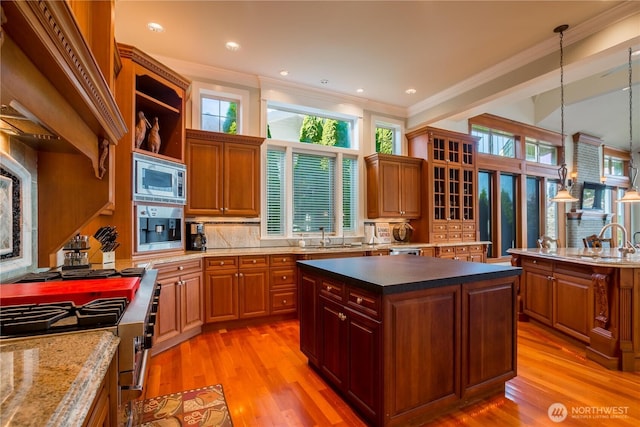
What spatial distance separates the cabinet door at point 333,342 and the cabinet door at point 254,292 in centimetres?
155

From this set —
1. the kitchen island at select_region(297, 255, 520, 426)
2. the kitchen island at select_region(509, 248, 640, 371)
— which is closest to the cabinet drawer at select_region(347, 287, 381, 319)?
the kitchen island at select_region(297, 255, 520, 426)

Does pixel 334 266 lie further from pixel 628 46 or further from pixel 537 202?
pixel 537 202

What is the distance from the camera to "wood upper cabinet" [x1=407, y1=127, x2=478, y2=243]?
17.2 ft

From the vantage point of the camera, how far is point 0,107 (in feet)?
3.09

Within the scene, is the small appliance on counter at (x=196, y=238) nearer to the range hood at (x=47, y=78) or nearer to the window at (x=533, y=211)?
the range hood at (x=47, y=78)

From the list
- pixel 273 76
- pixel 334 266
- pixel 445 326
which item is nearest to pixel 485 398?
pixel 445 326

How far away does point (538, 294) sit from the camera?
3.51 m

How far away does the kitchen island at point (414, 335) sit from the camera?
1.77 meters

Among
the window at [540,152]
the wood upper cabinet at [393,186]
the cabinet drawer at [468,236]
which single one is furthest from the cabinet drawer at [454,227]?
the window at [540,152]

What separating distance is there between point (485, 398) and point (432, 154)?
12.8ft

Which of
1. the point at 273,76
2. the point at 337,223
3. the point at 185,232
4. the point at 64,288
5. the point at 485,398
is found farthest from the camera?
the point at 337,223

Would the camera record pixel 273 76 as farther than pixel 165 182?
Yes

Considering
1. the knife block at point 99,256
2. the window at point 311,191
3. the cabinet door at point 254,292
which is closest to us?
the knife block at point 99,256

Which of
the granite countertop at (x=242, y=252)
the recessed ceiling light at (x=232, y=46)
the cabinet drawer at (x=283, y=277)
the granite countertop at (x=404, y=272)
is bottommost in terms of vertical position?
the cabinet drawer at (x=283, y=277)
